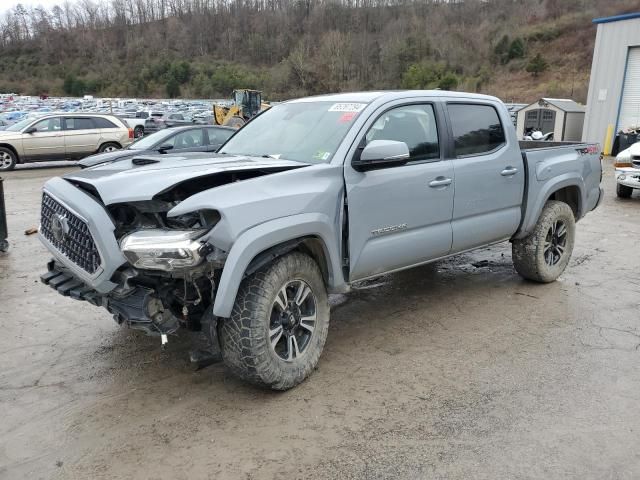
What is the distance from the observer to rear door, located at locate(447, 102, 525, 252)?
15.5ft

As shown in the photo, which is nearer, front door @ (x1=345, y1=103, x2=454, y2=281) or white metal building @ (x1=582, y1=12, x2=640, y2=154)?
front door @ (x1=345, y1=103, x2=454, y2=281)

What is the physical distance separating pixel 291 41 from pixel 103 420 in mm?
116875

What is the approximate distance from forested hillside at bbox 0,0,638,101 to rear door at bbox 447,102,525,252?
170 ft

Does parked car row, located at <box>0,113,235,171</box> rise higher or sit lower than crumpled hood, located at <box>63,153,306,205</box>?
lower

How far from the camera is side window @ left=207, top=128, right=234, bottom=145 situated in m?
13.5


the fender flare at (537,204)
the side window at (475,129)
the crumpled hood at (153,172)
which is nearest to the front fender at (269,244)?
the crumpled hood at (153,172)

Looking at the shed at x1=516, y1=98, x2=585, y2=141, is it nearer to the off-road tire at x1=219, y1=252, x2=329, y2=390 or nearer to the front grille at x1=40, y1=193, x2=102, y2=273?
the off-road tire at x1=219, y1=252, x2=329, y2=390

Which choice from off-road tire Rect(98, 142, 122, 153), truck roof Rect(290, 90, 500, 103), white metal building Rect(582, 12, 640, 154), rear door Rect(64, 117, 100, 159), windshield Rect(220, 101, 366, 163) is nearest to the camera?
windshield Rect(220, 101, 366, 163)

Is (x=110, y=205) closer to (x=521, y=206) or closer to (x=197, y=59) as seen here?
(x=521, y=206)

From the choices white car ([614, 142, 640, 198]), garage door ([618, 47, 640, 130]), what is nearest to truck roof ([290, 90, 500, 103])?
white car ([614, 142, 640, 198])

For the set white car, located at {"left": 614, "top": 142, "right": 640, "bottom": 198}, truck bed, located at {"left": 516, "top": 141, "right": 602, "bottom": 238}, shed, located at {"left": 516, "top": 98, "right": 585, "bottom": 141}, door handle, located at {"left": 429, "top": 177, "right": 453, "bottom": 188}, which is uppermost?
door handle, located at {"left": 429, "top": 177, "right": 453, "bottom": 188}

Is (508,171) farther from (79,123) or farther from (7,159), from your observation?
(7,159)

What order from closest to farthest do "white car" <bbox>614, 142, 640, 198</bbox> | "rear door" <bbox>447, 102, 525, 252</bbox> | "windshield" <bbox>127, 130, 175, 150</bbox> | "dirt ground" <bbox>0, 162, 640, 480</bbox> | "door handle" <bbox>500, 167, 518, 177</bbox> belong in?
"dirt ground" <bbox>0, 162, 640, 480</bbox> → "rear door" <bbox>447, 102, 525, 252</bbox> → "door handle" <bbox>500, 167, 518, 177</bbox> → "white car" <bbox>614, 142, 640, 198</bbox> → "windshield" <bbox>127, 130, 175, 150</bbox>

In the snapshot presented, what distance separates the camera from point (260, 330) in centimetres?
329
